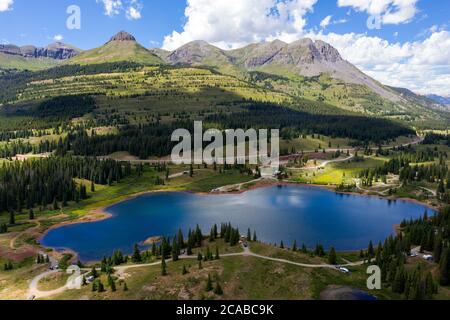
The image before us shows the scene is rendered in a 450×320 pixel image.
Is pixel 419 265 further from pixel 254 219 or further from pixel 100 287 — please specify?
pixel 100 287

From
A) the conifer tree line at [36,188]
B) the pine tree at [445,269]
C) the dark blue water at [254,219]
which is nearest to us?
the pine tree at [445,269]

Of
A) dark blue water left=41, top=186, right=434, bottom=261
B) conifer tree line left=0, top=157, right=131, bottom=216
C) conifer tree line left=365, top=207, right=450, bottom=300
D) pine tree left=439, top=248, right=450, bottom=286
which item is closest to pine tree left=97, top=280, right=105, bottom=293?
dark blue water left=41, top=186, right=434, bottom=261

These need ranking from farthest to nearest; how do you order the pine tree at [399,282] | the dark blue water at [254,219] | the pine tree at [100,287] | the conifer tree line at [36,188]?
the conifer tree line at [36,188] < the dark blue water at [254,219] < the pine tree at [399,282] < the pine tree at [100,287]

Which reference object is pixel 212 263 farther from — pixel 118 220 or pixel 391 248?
pixel 118 220

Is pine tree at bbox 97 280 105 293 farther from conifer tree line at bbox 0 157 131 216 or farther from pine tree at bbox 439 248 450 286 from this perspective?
conifer tree line at bbox 0 157 131 216

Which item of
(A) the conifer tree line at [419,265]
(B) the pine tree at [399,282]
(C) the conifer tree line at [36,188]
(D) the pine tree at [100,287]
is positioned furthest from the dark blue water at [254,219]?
(B) the pine tree at [399,282]

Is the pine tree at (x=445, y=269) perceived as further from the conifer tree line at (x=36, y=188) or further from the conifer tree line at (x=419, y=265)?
the conifer tree line at (x=36, y=188)

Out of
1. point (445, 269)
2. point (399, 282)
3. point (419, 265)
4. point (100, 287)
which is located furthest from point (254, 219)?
point (100, 287)
